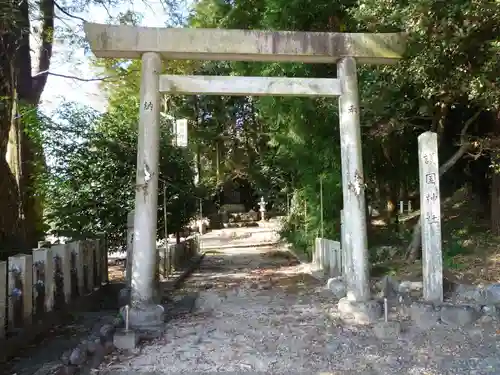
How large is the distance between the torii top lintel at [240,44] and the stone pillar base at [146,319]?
10.8 ft

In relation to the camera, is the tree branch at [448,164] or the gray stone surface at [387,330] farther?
the tree branch at [448,164]

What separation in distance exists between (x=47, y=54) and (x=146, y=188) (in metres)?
5.45

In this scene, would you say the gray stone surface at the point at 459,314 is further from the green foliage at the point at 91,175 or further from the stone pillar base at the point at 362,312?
the green foliage at the point at 91,175

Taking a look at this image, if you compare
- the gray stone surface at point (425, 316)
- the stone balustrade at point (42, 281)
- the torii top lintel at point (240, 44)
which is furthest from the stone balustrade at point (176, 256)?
the gray stone surface at point (425, 316)

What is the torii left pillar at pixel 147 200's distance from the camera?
19.4 feet

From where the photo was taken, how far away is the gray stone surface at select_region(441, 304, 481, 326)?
5613mm

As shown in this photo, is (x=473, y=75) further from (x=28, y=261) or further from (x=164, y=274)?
(x=164, y=274)

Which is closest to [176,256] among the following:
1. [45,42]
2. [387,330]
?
[45,42]

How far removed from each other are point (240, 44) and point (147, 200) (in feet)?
7.90

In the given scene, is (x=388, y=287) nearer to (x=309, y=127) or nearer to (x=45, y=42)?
(x=309, y=127)

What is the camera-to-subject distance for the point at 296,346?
17.1 feet

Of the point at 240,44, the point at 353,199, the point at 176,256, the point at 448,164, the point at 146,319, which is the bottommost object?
the point at 146,319

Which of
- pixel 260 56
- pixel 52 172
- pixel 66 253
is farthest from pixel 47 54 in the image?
pixel 260 56

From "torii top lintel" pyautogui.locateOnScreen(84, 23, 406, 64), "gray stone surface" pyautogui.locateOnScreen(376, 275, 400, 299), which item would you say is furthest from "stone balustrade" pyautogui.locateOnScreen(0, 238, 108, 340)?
"gray stone surface" pyautogui.locateOnScreen(376, 275, 400, 299)
